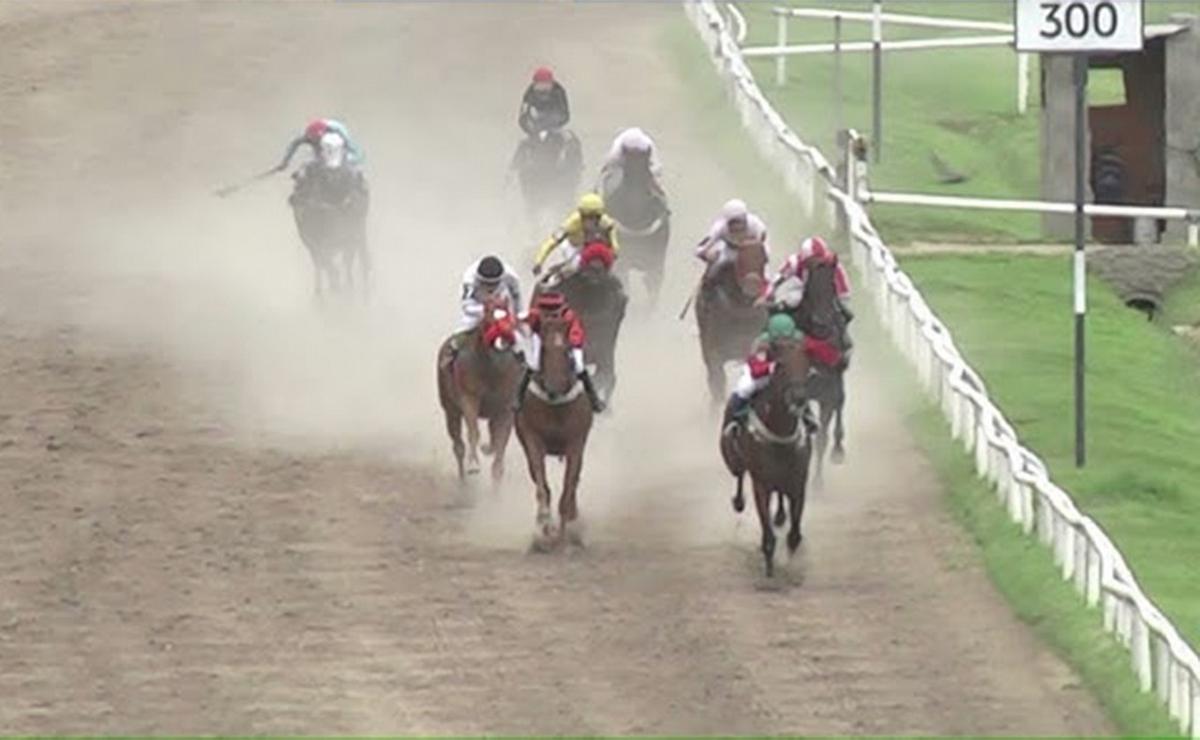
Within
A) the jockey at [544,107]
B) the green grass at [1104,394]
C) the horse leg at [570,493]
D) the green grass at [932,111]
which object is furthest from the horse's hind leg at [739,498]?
the green grass at [932,111]

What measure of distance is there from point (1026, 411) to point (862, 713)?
832 centimetres

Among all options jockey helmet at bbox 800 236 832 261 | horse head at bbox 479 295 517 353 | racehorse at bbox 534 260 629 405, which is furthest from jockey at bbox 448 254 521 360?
jockey helmet at bbox 800 236 832 261

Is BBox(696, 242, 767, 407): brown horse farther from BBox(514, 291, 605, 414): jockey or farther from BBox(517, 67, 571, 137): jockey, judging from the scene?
BBox(517, 67, 571, 137): jockey

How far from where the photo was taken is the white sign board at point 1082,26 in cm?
2280

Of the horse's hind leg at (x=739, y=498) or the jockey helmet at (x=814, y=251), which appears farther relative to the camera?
the jockey helmet at (x=814, y=251)

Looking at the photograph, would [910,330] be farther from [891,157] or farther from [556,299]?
[891,157]

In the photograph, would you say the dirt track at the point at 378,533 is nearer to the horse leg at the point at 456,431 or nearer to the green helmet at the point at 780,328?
the horse leg at the point at 456,431

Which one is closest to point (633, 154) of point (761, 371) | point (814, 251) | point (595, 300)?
point (595, 300)

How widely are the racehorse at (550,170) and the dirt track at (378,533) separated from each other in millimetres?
987

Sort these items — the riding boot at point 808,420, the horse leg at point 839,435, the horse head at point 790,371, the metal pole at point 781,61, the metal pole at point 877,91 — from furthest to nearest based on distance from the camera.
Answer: the metal pole at point 781,61
the metal pole at point 877,91
the horse leg at point 839,435
the riding boot at point 808,420
the horse head at point 790,371

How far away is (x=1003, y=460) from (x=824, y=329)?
4.64ft

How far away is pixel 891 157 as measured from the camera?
38.4 m

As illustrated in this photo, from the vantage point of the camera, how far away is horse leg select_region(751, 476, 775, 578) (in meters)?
20.5

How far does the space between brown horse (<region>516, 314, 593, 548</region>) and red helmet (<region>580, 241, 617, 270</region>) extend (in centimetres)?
271
